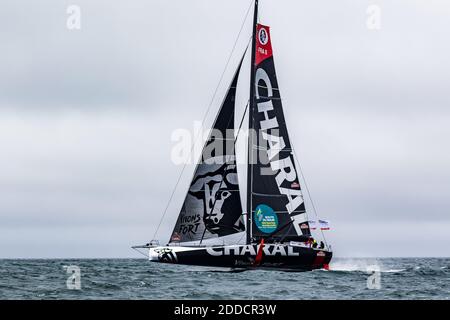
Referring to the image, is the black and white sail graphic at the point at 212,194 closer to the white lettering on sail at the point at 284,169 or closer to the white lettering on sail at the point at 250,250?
the white lettering on sail at the point at 250,250

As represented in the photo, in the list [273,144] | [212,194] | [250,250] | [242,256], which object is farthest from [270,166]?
[242,256]

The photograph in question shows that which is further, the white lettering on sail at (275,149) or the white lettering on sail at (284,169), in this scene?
the white lettering on sail at (284,169)

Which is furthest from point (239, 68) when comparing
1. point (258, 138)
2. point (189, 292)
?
point (189, 292)

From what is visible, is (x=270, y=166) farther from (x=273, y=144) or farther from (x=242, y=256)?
(x=242, y=256)

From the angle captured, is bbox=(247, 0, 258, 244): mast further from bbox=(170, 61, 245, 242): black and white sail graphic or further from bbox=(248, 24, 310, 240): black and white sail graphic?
bbox=(170, 61, 245, 242): black and white sail graphic

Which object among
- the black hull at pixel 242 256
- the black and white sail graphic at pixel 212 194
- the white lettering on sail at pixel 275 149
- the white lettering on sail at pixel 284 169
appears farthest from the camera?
the white lettering on sail at pixel 284 169

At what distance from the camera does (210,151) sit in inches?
1606

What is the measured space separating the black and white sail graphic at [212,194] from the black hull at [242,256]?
110 centimetres

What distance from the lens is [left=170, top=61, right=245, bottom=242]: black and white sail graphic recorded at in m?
40.7

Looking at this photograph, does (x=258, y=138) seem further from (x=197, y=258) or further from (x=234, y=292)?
(x=234, y=292)

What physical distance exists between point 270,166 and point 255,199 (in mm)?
1996

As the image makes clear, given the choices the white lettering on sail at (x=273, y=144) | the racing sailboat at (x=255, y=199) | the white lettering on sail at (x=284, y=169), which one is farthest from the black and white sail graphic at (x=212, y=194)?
the white lettering on sail at (x=284, y=169)

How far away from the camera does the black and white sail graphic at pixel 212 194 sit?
1601 inches
